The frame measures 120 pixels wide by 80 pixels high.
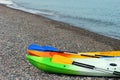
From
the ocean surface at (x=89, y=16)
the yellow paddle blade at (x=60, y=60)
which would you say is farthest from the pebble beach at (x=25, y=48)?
the ocean surface at (x=89, y=16)

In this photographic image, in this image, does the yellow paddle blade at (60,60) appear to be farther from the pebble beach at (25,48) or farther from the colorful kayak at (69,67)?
the pebble beach at (25,48)

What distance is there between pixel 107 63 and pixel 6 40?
25.0 feet

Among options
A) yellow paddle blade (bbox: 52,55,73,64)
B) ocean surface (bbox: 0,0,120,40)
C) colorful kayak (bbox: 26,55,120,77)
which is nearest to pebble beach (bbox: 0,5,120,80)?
colorful kayak (bbox: 26,55,120,77)

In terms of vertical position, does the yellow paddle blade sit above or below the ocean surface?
below

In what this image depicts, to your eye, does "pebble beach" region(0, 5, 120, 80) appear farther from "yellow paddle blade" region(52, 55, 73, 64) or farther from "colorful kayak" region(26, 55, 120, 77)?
"yellow paddle blade" region(52, 55, 73, 64)

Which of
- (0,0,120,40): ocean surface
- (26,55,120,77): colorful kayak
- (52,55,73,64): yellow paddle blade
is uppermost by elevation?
(0,0,120,40): ocean surface

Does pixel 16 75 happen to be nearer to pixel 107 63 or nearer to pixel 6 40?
pixel 107 63

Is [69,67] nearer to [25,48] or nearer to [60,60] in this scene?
[60,60]

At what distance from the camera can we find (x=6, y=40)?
18609 mm

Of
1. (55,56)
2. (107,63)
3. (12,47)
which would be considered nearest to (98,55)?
(107,63)

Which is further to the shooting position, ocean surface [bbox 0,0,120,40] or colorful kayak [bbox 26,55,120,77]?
ocean surface [bbox 0,0,120,40]

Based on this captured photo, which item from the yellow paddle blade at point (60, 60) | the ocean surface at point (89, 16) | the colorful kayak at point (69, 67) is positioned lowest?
the colorful kayak at point (69, 67)

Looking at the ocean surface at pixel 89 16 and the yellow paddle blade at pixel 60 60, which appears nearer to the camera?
the yellow paddle blade at pixel 60 60

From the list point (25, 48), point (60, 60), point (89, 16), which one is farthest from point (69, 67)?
point (89, 16)
